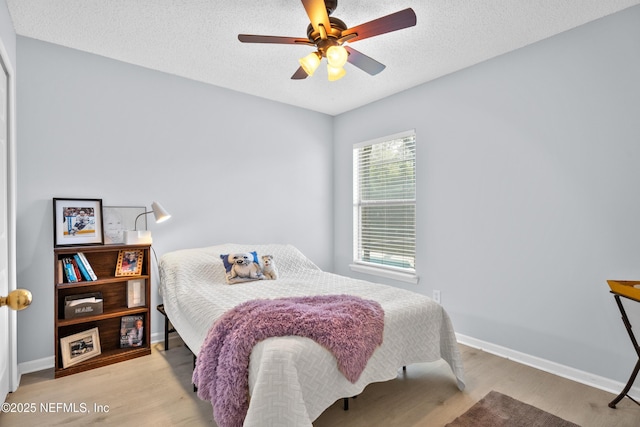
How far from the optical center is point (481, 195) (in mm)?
3002

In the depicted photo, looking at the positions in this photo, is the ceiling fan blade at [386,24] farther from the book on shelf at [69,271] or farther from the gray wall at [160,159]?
the book on shelf at [69,271]

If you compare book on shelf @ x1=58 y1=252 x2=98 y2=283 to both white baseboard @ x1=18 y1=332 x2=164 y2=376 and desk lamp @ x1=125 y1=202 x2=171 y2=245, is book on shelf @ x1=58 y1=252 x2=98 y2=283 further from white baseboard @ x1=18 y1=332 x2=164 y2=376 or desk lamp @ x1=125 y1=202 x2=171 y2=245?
white baseboard @ x1=18 y1=332 x2=164 y2=376

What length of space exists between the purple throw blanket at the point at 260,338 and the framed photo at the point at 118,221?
1.50m

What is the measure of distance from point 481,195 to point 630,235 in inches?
40.8

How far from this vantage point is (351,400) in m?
2.16

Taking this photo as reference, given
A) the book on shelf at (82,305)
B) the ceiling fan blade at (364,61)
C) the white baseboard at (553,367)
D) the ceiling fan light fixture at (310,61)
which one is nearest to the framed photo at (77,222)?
the book on shelf at (82,305)

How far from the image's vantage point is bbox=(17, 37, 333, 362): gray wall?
2.59 metres

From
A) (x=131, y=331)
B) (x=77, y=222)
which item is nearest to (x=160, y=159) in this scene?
(x=77, y=222)

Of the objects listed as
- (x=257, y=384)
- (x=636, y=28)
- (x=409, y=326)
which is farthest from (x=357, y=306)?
(x=636, y=28)

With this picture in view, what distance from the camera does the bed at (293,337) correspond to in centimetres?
154

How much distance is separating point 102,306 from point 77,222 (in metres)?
0.70

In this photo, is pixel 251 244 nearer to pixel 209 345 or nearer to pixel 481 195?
pixel 209 345

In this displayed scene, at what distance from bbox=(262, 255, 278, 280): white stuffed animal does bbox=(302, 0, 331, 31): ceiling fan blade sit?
6.49 ft

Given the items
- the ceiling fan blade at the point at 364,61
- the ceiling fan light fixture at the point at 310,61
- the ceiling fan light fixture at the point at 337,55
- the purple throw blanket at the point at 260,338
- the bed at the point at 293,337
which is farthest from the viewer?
the ceiling fan blade at the point at 364,61
